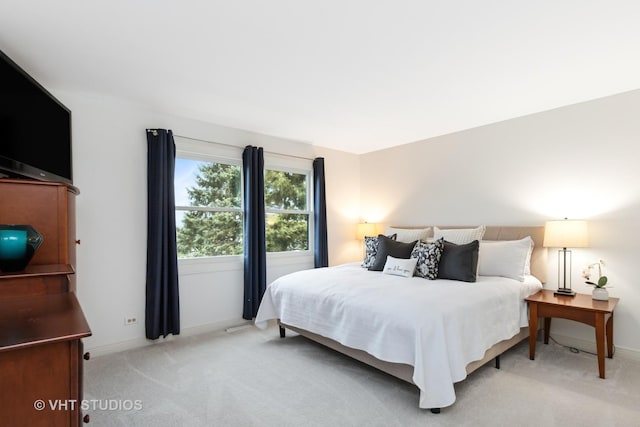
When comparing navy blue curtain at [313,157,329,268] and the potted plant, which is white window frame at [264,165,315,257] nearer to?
navy blue curtain at [313,157,329,268]

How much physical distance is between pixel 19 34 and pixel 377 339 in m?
2.98

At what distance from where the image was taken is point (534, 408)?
6.89ft

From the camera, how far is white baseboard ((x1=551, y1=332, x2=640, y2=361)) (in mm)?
2844

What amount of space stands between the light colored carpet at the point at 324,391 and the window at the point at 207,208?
3.73ft

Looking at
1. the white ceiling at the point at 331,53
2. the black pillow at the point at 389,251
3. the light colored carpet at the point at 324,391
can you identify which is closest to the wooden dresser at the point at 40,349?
the light colored carpet at the point at 324,391

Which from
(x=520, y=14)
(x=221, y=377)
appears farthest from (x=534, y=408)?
(x=520, y=14)

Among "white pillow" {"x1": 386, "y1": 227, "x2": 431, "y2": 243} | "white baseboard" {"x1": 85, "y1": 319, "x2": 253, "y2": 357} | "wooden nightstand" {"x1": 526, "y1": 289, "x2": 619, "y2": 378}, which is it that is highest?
"white pillow" {"x1": 386, "y1": 227, "x2": 431, "y2": 243}

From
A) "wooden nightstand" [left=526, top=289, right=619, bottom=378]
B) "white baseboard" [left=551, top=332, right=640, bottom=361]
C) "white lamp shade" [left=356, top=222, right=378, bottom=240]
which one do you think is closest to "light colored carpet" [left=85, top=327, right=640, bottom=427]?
"white baseboard" [left=551, top=332, right=640, bottom=361]

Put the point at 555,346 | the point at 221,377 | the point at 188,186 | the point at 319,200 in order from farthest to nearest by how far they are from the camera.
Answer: the point at 319,200 < the point at 188,186 < the point at 555,346 < the point at 221,377

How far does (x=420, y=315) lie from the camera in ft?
6.94

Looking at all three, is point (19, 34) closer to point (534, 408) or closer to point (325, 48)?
point (325, 48)

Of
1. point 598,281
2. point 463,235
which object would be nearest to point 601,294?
point 598,281

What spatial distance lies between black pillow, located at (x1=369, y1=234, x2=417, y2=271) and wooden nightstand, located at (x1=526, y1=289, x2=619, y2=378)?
115cm

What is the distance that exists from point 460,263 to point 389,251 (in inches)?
30.1
